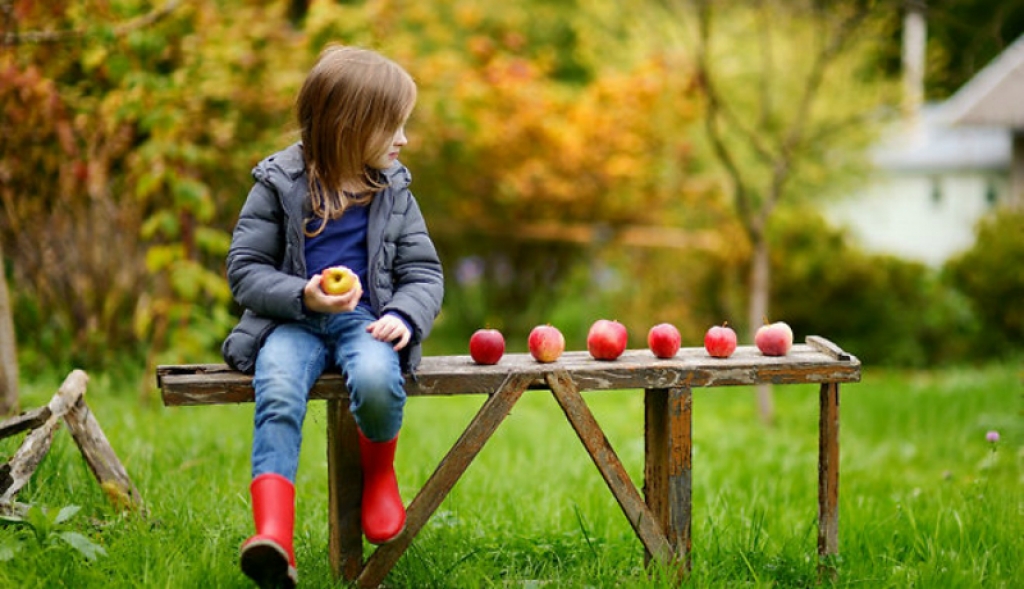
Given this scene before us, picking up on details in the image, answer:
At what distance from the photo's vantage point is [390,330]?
2969mm

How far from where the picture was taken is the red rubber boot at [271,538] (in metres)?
2.61

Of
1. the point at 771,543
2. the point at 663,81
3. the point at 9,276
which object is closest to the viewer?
the point at 771,543

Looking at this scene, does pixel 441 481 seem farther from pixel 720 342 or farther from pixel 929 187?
pixel 929 187

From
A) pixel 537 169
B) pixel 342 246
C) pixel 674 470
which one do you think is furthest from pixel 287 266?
pixel 537 169

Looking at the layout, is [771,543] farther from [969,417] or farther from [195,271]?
[969,417]

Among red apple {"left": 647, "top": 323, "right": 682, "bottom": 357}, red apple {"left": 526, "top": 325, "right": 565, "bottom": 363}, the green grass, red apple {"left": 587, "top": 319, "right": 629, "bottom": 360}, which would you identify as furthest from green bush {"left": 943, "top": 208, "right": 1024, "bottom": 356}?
red apple {"left": 526, "top": 325, "right": 565, "bottom": 363}

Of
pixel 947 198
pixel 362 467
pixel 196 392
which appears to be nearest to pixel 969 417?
pixel 362 467

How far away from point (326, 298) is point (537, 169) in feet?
24.6

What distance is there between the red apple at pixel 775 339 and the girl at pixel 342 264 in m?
1.08

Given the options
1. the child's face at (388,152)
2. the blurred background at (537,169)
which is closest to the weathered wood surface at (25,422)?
the blurred background at (537,169)

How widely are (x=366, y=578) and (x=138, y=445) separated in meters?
1.81

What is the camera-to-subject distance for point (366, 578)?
10.2ft

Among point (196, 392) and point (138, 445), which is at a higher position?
point (196, 392)

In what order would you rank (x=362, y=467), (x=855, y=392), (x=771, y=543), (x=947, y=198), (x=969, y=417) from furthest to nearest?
(x=947, y=198) → (x=855, y=392) → (x=969, y=417) → (x=771, y=543) → (x=362, y=467)
